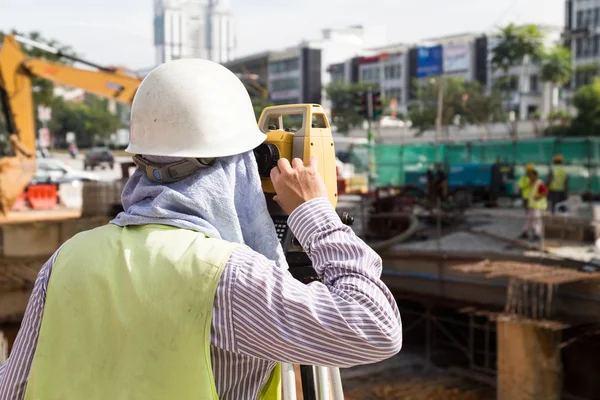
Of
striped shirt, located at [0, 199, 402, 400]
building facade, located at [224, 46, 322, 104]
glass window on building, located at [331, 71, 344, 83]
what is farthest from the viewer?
building facade, located at [224, 46, 322, 104]

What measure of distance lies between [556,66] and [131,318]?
2088 inches

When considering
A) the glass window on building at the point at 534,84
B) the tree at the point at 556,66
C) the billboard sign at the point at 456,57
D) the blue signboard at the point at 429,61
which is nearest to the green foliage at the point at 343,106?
the blue signboard at the point at 429,61

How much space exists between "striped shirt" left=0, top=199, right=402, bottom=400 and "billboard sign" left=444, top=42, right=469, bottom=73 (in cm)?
7468

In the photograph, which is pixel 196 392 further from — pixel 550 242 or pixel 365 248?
pixel 550 242

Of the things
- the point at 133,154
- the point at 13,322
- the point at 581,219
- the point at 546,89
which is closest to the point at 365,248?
the point at 133,154

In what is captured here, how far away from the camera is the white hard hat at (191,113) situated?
1.33 meters

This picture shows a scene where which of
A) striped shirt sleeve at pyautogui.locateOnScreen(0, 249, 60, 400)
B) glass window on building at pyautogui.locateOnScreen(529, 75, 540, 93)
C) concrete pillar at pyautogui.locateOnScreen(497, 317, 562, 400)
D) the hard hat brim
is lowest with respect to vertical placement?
concrete pillar at pyautogui.locateOnScreen(497, 317, 562, 400)

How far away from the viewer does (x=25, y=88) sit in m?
15.3

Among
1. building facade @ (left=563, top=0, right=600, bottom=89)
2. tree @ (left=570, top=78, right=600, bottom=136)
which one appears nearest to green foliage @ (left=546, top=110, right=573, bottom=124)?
tree @ (left=570, top=78, right=600, bottom=136)

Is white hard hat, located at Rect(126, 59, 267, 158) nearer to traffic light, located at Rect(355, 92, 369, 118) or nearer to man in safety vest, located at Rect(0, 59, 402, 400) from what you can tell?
man in safety vest, located at Rect(0, 59, 402, 400)

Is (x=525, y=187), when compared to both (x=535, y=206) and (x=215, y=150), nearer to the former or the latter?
(x=535, y=206)

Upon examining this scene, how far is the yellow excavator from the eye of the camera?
47.4ft

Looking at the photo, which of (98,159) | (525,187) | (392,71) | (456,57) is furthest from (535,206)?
(392,71)

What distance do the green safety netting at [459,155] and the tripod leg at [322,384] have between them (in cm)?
2042
